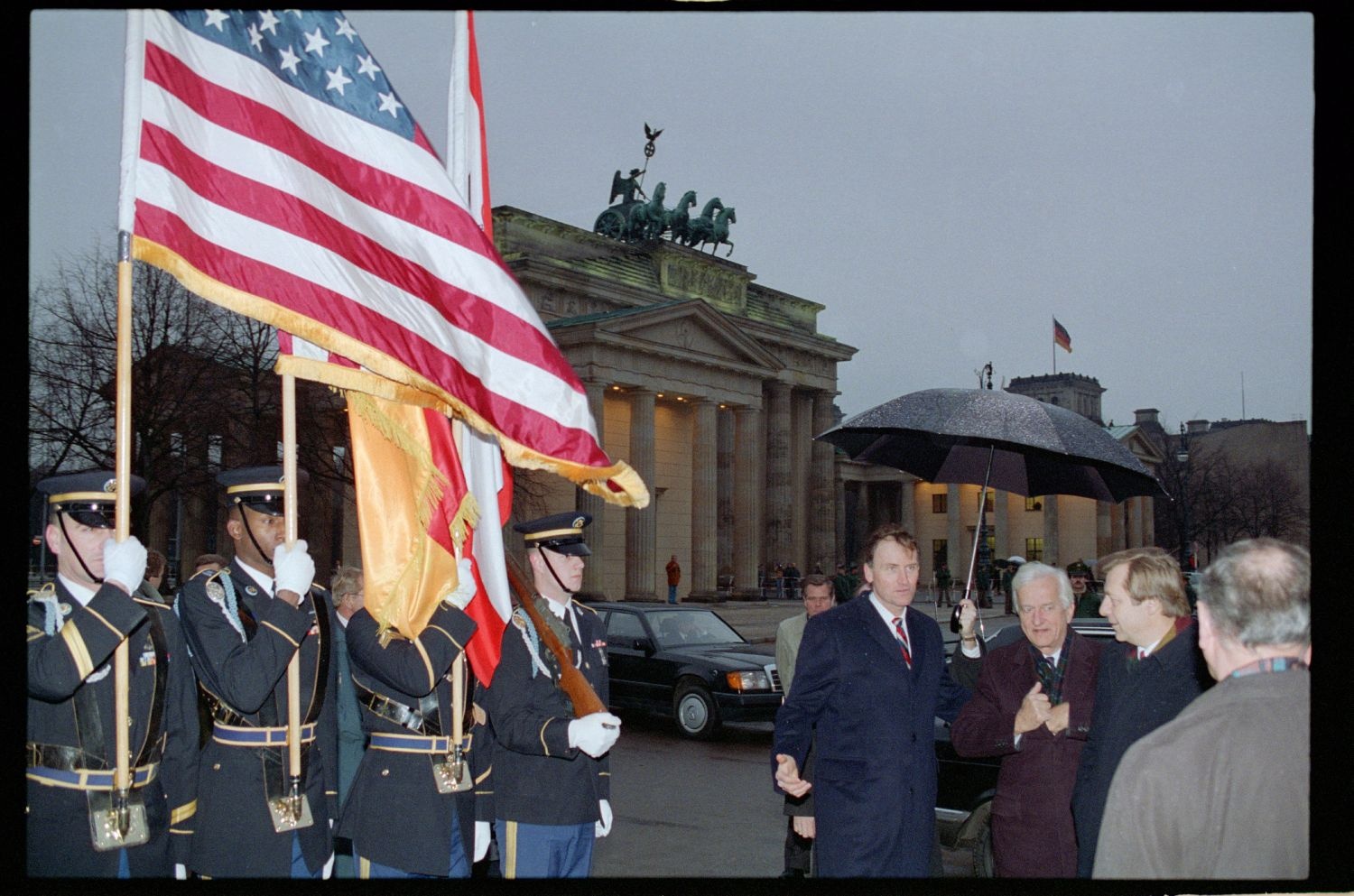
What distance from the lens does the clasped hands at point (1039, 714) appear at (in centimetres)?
497

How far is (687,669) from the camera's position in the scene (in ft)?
45.4

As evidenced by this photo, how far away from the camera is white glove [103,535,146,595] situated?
13.6 ft

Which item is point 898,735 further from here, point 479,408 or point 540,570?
point 479,408

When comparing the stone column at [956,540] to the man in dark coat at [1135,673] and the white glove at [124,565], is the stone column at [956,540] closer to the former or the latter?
the man in dark coat at [1135,673]

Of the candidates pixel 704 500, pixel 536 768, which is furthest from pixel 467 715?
pixel 704 500

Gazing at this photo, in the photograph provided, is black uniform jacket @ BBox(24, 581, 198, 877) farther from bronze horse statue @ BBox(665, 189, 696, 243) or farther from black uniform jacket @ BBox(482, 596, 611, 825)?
bronze horse statue @ BBox(665, 189, 696, 243)

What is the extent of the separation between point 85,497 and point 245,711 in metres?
1.01

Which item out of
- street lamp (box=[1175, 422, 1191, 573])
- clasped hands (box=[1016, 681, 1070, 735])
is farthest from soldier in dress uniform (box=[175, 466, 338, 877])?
street lamp (box=[1175, 422, 1191, 573])

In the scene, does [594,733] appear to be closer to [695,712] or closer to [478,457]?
[478,457]

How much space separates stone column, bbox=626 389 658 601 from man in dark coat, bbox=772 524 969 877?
34.9 metres

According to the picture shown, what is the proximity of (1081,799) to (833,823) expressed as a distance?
41.7 inches

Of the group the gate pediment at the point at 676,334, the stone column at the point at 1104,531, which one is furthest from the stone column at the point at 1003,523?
the gate pediment at the point at 676,334

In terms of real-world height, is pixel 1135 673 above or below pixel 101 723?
above

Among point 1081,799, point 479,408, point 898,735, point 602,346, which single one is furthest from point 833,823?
point 602,346
